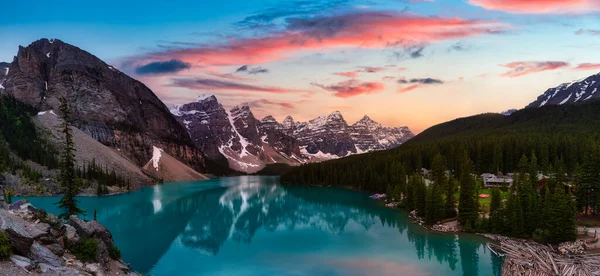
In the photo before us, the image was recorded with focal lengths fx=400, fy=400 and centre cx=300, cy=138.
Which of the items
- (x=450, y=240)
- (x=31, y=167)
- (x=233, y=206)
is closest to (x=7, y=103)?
(x=31, y=167)

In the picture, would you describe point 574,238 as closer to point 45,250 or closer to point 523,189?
point 523,189

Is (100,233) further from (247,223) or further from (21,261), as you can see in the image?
(247,223)

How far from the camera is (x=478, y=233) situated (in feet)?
182

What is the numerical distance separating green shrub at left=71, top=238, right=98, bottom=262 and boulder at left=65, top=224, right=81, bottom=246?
0.94 feet

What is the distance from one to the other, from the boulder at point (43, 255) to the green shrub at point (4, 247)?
157 centimetres

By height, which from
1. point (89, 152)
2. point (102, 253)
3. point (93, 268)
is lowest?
point (93, 268)

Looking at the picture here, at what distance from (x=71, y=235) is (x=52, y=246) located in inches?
78.5

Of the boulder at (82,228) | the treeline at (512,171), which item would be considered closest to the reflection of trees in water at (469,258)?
the treeline at (512,171)

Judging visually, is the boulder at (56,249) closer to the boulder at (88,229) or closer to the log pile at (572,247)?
the boulder at (88,229)

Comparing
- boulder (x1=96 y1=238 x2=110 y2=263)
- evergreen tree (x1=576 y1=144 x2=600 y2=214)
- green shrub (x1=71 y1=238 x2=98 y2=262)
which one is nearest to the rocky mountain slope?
boulder (x1=96 y1=238 x2=110 y2=263)

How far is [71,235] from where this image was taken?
87.1 ft

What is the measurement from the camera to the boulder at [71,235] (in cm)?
2629

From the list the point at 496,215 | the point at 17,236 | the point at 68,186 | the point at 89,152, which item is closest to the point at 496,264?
the point at 496,215

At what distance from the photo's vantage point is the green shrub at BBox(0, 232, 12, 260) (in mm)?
20625
